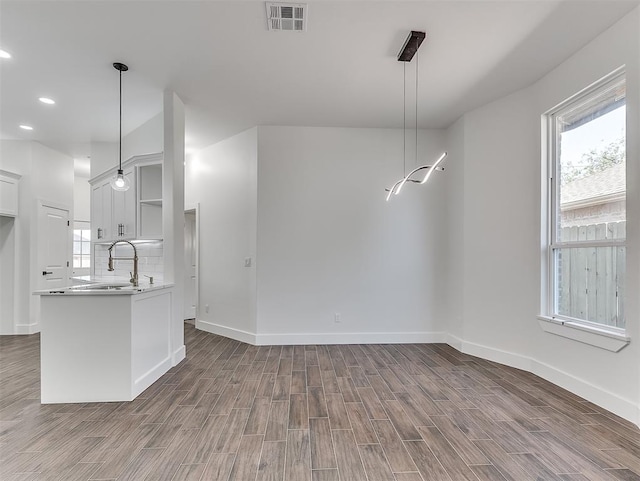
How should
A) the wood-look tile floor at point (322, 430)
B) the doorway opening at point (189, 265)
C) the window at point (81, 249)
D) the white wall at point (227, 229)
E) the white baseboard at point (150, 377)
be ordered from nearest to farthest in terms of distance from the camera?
1. the wood-look tile floor at point (322, 430)
2. the white baseboard at point (150, 377)
3. the white wall at point (227, 229)
4. the doorway opening at point (189, 265)
5. the window at point (81, 249)

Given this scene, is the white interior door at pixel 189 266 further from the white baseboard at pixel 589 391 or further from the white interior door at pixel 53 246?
the white baseboard at pixel 589 391

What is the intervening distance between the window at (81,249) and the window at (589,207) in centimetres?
863

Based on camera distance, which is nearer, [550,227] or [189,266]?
[550,227]

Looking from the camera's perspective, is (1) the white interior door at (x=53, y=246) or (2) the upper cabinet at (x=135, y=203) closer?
(2) the upper cabinet at (x=135, y=203)

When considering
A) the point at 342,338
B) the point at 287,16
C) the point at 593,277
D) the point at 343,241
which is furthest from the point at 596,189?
the point at 342,338

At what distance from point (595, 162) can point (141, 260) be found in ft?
18.5

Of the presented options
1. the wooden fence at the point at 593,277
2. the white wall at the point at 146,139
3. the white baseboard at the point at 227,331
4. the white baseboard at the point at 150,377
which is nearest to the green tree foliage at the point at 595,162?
the wooden fence at the point at 593,277

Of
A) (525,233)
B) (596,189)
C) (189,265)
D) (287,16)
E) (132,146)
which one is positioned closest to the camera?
(287,16)

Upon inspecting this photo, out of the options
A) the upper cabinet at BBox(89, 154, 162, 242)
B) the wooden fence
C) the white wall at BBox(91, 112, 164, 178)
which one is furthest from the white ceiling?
the wooden fence

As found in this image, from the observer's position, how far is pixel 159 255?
15.5 ft

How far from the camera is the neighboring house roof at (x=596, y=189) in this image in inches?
106

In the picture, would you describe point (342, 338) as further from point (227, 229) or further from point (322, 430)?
point (227, 229)

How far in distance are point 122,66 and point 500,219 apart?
14.3ft

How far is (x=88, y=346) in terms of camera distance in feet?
9.21
